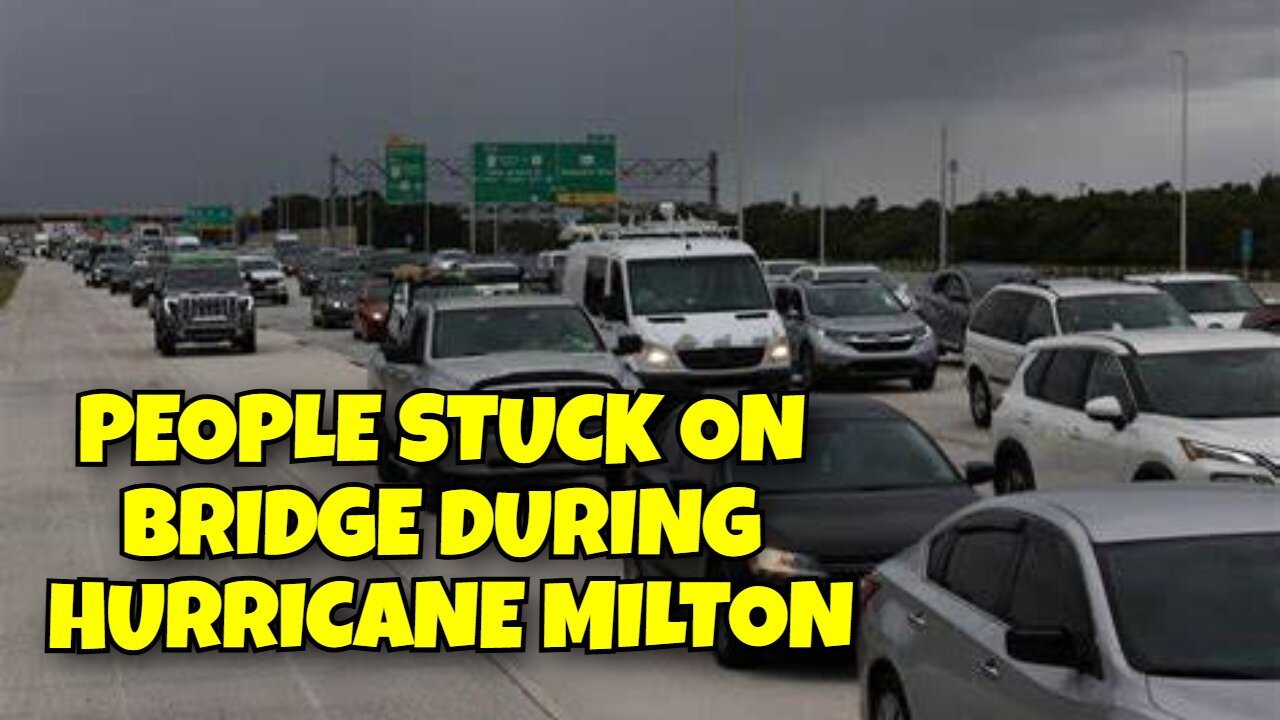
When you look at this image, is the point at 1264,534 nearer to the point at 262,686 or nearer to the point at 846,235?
the point at 262,686

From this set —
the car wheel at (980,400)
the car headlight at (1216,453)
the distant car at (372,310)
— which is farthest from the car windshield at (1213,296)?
the distant car at (372,310)

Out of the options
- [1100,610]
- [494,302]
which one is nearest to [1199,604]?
[1100,610]

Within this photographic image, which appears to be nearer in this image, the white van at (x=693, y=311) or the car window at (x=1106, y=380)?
the car window at (x=1106, y=380)

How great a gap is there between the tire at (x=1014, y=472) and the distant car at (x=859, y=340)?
1366 cm

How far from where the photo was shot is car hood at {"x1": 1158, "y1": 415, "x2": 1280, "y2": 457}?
11844 mm

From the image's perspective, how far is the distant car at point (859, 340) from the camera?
28.7 metres

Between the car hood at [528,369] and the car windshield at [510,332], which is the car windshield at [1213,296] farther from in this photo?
the car hood at [528,369]

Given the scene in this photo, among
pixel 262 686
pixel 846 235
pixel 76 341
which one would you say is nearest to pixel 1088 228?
pixel 846 235

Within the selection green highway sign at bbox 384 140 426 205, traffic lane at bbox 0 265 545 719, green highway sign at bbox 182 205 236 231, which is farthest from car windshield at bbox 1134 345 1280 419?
green highway sign at bbox 182 205 236 231

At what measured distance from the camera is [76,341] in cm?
4831

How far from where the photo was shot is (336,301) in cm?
5409

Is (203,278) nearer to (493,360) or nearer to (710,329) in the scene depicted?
(710,329)

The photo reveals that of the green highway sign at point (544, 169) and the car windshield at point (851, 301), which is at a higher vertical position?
the green highway sign at point (544, 169)

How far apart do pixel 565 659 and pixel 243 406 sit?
680 centimetres
